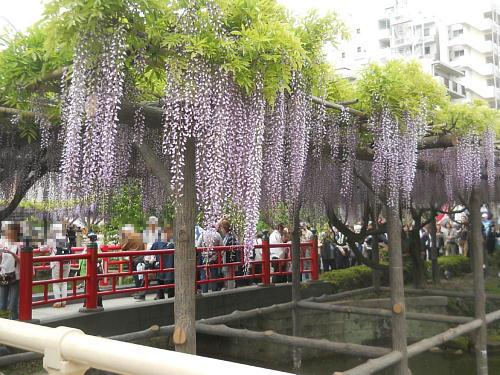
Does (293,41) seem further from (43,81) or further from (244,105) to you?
(43,81)

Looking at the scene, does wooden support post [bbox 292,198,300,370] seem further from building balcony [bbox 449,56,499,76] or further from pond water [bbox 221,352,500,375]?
building balcony [bbox 449,56,499,76]

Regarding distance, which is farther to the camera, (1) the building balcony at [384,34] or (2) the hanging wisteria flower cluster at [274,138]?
(1) the building balcony at [384,34]

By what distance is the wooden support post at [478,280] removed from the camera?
20.9ft

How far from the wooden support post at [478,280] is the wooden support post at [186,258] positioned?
15.3ft

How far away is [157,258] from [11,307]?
2875 millimetres

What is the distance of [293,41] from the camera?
9.62 feet

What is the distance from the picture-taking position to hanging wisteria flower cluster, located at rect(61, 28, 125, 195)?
274 centimetres

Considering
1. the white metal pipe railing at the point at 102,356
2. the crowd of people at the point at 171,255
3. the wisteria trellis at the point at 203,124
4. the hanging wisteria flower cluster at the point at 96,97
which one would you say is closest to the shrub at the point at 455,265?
the crowd of people at the point at 171,255

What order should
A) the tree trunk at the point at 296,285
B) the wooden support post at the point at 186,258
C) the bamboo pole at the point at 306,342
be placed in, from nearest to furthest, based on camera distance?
the wooden support post at the point at 186,258 < the bamboo pole at the point at 306,342 < the tree trunk at the point at 296,285

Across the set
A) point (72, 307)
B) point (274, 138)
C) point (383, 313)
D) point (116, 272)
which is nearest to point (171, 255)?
point (116, 272)

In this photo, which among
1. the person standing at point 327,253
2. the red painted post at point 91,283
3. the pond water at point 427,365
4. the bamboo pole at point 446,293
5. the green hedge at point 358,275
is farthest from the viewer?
the person standing at point 327,253

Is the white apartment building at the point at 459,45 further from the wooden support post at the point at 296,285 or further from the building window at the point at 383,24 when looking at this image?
the wooden support post at the point at 296,285

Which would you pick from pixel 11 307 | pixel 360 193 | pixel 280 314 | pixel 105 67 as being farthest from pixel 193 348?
pixel 360 193

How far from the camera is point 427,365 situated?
8984mm
